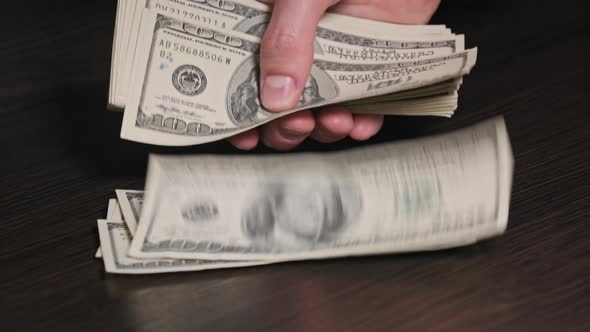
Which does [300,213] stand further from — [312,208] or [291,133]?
[291,133]

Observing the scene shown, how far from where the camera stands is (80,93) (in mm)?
1213

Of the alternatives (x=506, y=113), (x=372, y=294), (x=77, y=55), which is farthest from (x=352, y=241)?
(x=77, y=55)

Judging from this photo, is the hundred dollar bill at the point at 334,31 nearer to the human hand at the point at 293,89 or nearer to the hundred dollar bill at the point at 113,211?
the human hand at the point at 293,89

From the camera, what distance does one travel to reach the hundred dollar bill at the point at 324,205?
848 mm

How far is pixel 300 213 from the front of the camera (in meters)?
0.86

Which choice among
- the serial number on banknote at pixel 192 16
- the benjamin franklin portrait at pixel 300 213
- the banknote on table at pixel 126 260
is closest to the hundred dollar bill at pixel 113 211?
the banknote on table at pixel 126 260

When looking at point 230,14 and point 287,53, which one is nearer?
point 287,53

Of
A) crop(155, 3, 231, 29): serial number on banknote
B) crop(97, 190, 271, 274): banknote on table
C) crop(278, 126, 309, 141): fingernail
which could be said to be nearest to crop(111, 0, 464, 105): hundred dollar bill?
crop(155, 3, 231, 29): serial number on banknote

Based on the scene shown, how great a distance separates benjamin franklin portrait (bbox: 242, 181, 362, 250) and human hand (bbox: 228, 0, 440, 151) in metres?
0.18

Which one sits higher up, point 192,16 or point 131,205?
point 192,16

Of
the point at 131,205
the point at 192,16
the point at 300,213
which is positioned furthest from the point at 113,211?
the point at 192,16

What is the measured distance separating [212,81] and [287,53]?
0.31 feet

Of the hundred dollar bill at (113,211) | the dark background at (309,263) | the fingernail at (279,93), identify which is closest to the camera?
the dark background at (309,263)

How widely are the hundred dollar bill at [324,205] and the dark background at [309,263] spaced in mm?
21
